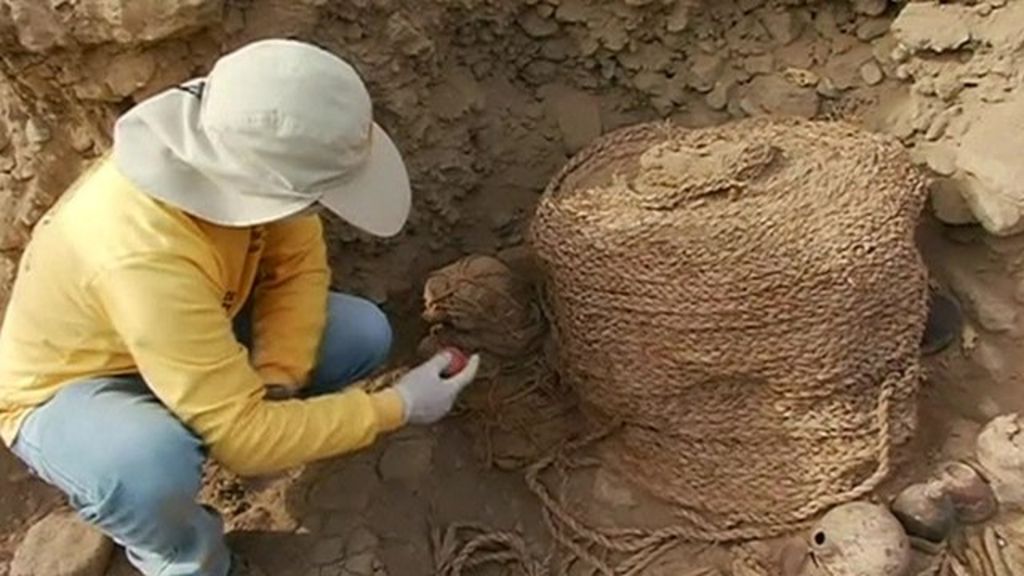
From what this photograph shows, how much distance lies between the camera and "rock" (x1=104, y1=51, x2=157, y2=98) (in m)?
2.05

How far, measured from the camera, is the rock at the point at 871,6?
8.34ft

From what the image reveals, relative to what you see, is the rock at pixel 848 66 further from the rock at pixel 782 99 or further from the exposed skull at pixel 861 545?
the exposed skull at pixel 861 545

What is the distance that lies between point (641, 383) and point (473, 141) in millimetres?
630

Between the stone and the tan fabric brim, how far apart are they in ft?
3.12

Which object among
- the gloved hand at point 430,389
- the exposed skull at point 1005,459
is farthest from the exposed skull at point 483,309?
the exposed skull at point 1005,459

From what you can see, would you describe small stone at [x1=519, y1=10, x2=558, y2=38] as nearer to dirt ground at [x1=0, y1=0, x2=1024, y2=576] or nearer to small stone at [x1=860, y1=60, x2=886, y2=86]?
dirt ground at [x1=0, y1=0, x2=1024, y2=576]

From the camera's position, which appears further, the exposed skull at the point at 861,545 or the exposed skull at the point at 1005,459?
the exposed skull at the point at 1005,459

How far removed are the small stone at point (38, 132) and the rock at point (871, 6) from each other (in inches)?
57.2

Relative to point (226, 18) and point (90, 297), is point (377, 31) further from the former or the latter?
point (90, 297)

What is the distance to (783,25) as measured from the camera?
2.59 meters

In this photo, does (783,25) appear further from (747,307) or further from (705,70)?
(747,307)

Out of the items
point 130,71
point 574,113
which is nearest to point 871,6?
point 574,113

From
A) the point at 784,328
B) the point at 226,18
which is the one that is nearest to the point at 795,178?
the point at 784,328

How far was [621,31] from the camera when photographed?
8.47ft
